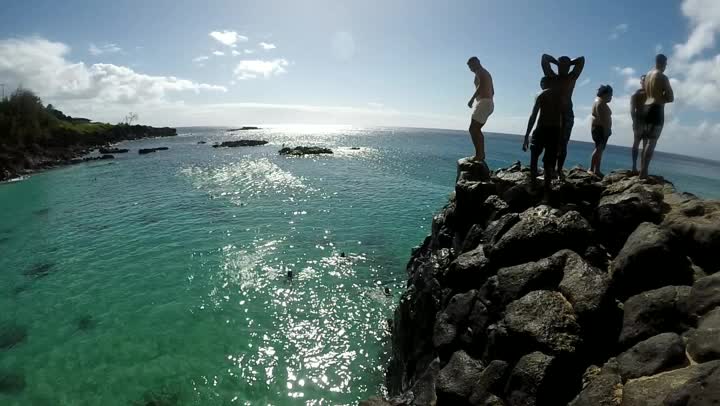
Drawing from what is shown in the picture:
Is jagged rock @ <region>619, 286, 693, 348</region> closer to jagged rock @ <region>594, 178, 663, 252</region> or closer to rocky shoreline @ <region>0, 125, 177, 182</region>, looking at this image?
jagged rock @ <region>594, 178, 663, 252</region>

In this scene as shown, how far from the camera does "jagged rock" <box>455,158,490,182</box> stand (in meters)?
16.1

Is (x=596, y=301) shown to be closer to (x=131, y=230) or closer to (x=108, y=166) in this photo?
(x=131, y=230)

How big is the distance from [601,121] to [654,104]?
8.11ft

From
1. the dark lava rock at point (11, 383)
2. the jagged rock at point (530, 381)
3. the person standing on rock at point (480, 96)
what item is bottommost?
the dark lava rock at point (11, 383)

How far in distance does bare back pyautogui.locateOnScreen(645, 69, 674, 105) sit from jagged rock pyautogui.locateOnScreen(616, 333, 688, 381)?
10616 mm

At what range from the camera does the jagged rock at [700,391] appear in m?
4.65

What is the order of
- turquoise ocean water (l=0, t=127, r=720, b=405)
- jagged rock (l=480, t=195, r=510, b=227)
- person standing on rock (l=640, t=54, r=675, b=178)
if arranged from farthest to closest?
1. turquoise ocean water (l=0, t=127, r=720, b=405)
2. person standing on rock (l=640, t=54, r=675, b=178)
3. jagged rock (l=480, t=195, r=510, b=227)

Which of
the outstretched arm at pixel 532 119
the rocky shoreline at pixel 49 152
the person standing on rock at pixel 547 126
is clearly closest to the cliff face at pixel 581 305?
the person standing on rock at pixel 547 126

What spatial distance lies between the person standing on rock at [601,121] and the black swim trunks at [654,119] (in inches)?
75.4

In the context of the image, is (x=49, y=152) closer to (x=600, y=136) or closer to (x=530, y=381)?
(x=600, y=136)

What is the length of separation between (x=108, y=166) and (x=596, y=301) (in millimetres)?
92208

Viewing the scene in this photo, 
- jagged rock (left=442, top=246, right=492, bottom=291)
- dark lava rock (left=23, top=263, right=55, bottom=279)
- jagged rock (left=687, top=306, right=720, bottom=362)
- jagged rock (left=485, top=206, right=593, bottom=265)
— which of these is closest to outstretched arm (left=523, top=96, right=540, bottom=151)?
jagged rock (left=485, top=206, right=593, bottom=265)

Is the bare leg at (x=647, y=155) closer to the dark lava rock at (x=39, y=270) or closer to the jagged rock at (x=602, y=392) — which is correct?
the jagged rock at (x=602, y=392)

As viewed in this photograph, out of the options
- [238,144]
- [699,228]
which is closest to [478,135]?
[699,228]
